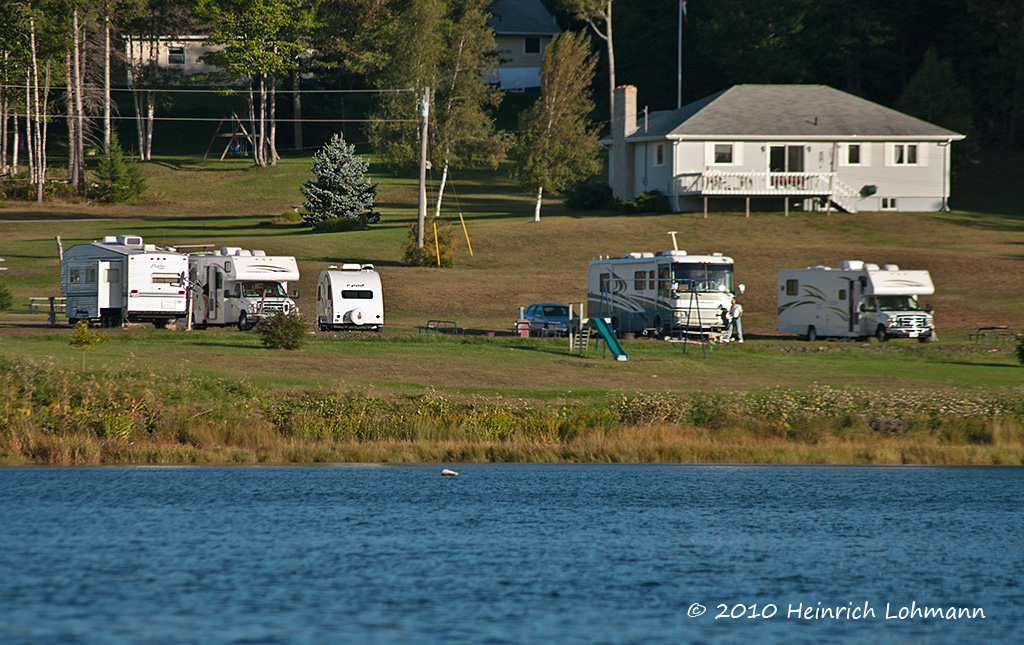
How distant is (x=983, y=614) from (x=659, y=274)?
93.2ft

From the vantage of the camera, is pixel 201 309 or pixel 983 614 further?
pixel 201 309

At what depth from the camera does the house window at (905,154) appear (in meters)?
71.8

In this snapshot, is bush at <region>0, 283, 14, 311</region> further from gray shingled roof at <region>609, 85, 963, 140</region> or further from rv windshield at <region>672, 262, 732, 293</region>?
gray shingled roof at <region>609, 85, 963, 140</region>

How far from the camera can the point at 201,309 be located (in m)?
44.3

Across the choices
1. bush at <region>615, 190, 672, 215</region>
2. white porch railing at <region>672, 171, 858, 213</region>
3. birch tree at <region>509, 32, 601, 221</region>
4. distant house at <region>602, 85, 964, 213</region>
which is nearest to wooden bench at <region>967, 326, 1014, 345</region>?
distant house at <region>602, 85, 964, 213</region>

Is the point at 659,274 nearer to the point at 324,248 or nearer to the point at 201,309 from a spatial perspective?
the point at 201,309

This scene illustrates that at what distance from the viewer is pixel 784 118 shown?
73.2 metres

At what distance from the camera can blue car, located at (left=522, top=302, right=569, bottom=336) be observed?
144ft

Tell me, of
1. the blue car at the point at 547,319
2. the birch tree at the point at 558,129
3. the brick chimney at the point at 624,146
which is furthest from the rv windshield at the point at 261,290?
the brick chimney at the point at 624,146

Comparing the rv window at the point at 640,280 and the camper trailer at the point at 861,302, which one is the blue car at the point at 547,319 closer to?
the rv window at the point at 640,280

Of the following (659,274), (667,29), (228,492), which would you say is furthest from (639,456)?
(667,29)

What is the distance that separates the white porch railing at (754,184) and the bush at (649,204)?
4.69ft

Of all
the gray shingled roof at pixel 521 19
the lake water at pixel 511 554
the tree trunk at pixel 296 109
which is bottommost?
the lake water at pixel 511 554

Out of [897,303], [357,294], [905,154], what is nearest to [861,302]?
[897,303]
